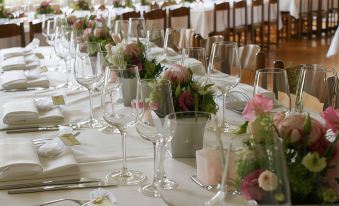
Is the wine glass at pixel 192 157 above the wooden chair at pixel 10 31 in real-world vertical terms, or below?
below

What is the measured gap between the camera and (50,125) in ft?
7.18

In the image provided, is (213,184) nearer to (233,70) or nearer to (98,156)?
(98,156)

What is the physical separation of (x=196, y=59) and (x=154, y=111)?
79 centimetres

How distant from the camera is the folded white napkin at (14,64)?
326cm

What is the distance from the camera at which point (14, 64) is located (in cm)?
328

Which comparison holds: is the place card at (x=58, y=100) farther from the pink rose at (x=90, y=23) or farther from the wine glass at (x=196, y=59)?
the pink rose at (x=90, y=23)

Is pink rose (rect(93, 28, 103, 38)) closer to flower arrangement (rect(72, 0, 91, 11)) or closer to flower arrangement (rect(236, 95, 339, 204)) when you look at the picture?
flower arrangement (rect(236, 95, 339, 204))

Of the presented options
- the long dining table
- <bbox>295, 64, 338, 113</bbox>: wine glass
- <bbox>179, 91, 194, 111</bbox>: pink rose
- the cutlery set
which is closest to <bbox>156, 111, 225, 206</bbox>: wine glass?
the long dining table

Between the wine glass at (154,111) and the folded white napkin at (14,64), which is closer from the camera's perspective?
the wine glass at (154,111)

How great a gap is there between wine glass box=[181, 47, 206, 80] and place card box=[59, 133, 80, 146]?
0.47 meters

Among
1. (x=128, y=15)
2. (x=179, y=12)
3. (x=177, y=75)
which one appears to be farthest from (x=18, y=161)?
(x=179, y=12)

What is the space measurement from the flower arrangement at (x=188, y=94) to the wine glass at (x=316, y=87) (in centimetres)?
28

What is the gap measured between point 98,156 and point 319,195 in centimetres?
84

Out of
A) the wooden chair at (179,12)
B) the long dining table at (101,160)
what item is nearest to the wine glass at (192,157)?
the long dining table at (101,160)
